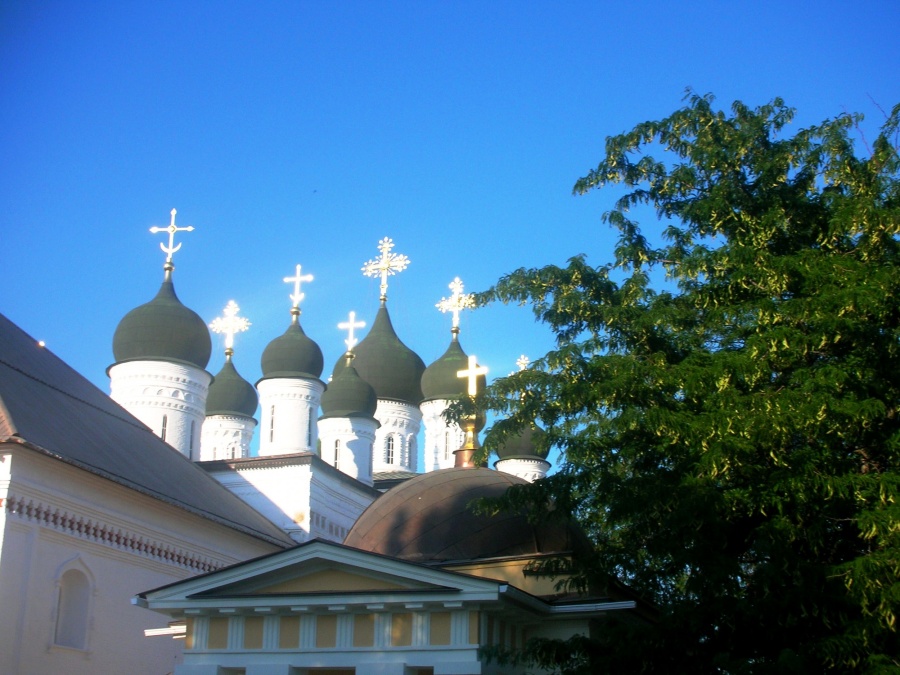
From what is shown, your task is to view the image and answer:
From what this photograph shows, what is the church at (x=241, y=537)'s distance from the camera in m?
12.8

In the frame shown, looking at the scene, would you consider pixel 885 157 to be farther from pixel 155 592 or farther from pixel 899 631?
pixel 155 592

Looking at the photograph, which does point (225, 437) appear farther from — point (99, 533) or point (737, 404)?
point (737, 404)

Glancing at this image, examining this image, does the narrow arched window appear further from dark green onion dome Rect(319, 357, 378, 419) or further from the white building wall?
the white building wall

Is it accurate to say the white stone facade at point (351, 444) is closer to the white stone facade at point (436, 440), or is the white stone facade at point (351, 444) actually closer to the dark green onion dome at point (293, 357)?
the dark green onion dome at point (293, 357)

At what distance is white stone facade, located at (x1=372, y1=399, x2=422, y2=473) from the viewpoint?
40344 millimetres

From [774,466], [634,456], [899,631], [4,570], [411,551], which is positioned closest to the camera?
[899,631]

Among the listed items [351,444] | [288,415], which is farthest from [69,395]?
[351,444]

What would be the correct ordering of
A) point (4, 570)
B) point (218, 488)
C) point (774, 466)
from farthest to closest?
point (218, 488) < point (4, 570) < point (774, 466)

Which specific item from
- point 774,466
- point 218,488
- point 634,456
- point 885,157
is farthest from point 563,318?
point 218,488

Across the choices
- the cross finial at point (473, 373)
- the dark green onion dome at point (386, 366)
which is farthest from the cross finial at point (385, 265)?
the cross finial at point (473, 373)

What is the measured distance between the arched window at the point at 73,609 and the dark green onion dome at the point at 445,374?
20616 mm

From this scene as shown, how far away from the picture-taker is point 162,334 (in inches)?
1272

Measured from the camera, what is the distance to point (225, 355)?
40531 mm

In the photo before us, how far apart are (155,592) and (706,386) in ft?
21.3
